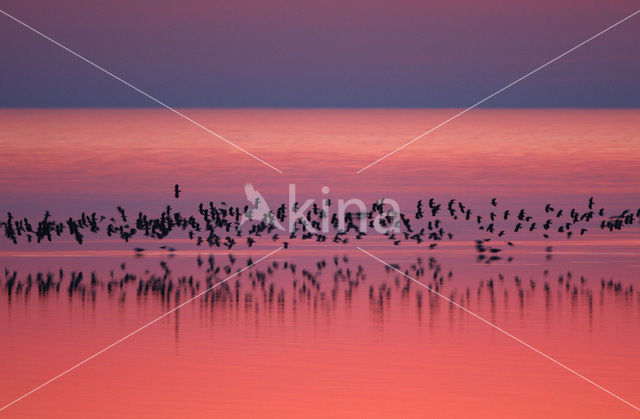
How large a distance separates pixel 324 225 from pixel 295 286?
480 inches

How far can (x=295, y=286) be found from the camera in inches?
1136

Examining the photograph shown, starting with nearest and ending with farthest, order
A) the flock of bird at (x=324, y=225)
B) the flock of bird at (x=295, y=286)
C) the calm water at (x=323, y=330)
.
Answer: the calm water at (x=323, y=330)
the flock of bird at (x=295, y=286)
the flock of bird at (x=324, y=225)

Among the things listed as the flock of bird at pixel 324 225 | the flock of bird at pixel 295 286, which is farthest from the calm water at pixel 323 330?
the flock of bird at pixel 324 225

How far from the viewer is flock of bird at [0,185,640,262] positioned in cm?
3788

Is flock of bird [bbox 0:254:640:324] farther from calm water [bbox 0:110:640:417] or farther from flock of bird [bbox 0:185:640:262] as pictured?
flock of bird [bbox 0:185:640:262]

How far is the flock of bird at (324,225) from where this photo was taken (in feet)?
124

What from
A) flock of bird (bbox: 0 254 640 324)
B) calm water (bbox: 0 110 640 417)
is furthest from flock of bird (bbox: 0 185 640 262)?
flock of bird (bbox: 0 254 640 324)

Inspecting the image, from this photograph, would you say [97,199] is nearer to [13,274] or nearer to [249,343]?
[13,274]

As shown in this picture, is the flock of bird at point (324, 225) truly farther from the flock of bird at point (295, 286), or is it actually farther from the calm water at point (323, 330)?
the flock of bird at point (295, 286)

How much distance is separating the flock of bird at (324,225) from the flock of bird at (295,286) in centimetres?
459

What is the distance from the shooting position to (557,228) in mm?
Answer: 41781

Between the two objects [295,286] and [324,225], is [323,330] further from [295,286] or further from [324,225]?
[324,225]

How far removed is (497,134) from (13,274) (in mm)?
88039

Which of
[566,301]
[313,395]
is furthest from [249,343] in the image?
[566,301]
